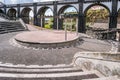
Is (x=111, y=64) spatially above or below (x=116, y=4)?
below

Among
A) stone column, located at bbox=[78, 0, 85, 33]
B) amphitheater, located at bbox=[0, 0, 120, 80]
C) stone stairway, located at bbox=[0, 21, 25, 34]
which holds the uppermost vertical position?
stone column, located at bbox=[78, 0, 85, 33]

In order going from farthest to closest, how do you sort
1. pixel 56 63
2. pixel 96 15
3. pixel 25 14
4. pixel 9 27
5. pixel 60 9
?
pixel 96 15 → pixel 25 14 → pixel 60 9 → pixel 9 27 → pixel 56 63

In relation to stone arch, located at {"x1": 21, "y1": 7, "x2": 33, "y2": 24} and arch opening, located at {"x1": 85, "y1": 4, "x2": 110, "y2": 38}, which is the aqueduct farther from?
arch opening, located at {"x1": 85, "y1": 4, "x2": 110, "y2": 38}

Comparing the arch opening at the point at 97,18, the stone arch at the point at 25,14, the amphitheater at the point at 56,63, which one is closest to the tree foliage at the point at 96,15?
the arch opening at the point at 97,18

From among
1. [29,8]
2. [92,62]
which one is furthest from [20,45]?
[29,8]

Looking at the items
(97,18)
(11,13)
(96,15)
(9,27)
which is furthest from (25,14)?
(97,18)

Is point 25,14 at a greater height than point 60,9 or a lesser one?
lesser

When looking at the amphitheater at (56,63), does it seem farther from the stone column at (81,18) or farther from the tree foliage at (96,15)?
the tree foliage at (96,15)

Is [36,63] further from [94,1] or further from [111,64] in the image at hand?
[94,1]

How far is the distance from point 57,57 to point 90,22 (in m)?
31.0

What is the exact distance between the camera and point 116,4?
75.2 feet

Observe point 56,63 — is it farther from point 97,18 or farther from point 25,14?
point 97,18

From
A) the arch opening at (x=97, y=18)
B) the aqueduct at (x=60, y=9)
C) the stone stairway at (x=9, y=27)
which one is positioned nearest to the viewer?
the stone stairway at (x=9, y=27)

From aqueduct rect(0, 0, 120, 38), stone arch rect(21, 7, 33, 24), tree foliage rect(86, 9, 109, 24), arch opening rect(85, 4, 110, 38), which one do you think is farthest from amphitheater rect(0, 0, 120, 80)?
tree foliage rect(86, 9, 109, 24)
